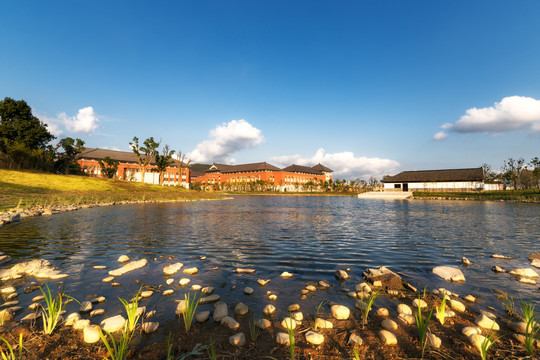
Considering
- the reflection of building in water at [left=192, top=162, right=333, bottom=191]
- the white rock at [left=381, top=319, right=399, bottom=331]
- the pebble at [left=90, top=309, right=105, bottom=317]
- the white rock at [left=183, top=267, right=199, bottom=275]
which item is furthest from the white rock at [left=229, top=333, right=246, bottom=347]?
the reflection of building in water at [left=192, top=162, right=333, bottom=191]

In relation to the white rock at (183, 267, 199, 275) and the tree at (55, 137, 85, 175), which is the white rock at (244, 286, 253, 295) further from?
the tree at (55, 137, 85, 175)

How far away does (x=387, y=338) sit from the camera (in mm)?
3301

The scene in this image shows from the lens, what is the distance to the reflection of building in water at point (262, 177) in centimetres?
11569

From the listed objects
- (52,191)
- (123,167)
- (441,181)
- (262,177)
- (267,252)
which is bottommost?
(267,252)

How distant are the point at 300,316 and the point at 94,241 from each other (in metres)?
9.27

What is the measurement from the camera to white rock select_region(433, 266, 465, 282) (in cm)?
595

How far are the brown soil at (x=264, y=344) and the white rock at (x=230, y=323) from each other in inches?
2.7

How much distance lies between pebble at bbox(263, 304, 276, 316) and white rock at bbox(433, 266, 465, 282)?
450 centimetres

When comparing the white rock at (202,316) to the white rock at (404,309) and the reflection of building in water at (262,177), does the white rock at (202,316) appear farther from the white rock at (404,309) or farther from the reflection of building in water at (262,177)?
the reflection of building in water at (262,177)

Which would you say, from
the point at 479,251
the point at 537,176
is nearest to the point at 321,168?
the point at 537,176

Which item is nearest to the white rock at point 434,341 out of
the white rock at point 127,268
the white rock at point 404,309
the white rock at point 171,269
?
the white rock at point 404,309

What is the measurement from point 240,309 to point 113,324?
182cm

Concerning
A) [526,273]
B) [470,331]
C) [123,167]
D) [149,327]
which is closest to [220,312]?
[149,327]

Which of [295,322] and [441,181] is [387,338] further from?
[441,181]
